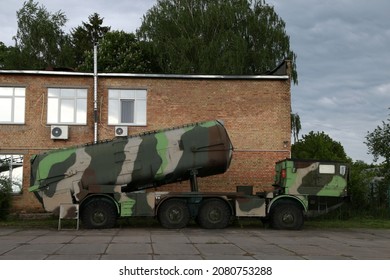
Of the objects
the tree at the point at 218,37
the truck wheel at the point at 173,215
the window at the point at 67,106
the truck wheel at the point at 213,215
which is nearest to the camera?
the truck wheel at the point at 173,215

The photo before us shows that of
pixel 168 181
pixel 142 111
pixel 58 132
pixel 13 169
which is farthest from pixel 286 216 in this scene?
pixel 13 169

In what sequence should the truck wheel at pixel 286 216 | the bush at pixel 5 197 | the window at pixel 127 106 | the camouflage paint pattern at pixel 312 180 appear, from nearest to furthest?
the truck wheel at pixel 286 216, the camouflage paint pattern at pixel 312 180, the bush at pixel 5 197, the window at pixel 127 106

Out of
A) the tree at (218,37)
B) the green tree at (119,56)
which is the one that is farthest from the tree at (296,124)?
the green tree at (119,56)

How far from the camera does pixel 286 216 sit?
20062mm

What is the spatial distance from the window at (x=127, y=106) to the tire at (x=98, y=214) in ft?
23.1

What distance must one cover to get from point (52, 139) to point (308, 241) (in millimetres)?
14046

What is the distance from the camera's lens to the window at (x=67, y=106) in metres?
25.5

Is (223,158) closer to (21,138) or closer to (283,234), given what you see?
(283,234)

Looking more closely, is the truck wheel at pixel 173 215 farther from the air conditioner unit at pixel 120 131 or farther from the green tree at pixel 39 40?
the green tree at pixel 39 40

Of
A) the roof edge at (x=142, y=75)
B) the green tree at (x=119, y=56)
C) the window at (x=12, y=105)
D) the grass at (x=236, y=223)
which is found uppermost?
the green tree at (x=119, y=56)

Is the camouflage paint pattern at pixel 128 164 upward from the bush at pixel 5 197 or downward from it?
upward

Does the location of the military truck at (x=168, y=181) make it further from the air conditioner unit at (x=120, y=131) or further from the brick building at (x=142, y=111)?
the air conditioner unit at (x=120, y=131)

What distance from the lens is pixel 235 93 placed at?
26.1 m

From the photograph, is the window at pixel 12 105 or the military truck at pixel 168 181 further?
the window at pixel 12 105
